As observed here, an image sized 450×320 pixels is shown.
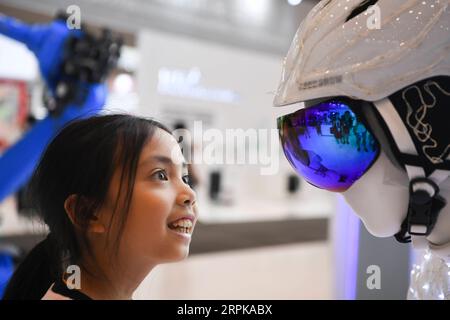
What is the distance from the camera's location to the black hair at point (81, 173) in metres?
0.70

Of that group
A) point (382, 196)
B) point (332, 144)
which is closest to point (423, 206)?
point (382, 196)

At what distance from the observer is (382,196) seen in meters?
0.72

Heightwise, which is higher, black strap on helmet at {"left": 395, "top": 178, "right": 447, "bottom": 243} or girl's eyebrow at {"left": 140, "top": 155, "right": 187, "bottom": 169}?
girl's eyebrow at {"left": 140, "top": 155, "right": 187, "bottom": 169}

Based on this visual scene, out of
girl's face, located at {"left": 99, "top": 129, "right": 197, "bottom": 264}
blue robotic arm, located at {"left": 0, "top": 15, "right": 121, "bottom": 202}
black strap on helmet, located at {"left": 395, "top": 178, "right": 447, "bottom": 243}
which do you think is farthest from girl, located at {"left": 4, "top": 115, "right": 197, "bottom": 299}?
blue robotic arm, located at {"left": 0, "top": 15, "right": 121, "bottom": 202}

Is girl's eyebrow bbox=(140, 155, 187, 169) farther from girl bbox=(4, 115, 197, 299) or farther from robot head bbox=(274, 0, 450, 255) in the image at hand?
robot head bbox=(274, 0, 450, 255)

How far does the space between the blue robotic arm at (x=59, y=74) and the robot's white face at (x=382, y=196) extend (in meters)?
1.24

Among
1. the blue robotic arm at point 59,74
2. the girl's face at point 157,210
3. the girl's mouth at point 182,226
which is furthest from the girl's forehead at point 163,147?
the blue robotic arm at point 59,74

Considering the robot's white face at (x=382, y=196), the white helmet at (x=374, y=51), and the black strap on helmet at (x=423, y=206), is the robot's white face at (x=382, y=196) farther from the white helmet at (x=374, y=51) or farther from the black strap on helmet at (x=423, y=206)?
the white helmet at (x=374, y=51)

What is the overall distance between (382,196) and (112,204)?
0.43 metres

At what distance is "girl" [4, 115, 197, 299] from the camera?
2.28 feet

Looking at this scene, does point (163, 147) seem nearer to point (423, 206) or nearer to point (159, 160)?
point (159, 160)

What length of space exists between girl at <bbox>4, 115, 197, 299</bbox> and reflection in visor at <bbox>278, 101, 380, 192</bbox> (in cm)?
20
